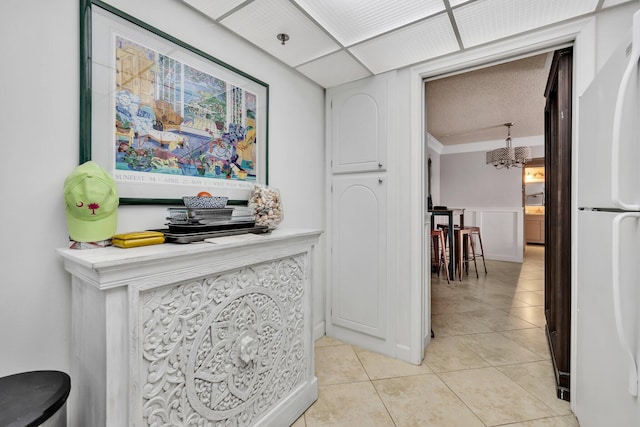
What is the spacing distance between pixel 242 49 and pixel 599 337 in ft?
7.80

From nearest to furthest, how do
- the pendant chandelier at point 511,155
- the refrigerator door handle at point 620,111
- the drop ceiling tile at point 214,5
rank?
the refrigerator door handle at point 620,111
the drop ceiling tile at point 214,5
the pendant chandelier at point 511,155

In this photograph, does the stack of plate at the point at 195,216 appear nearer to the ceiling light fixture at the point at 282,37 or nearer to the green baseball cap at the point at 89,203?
the green baseball cap at the point at 89,203

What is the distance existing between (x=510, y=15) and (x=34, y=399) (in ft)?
8.40

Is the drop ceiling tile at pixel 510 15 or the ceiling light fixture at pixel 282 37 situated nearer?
the drop ceiling tile at pixel 510 15

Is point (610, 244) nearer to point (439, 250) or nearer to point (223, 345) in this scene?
point (223, 345)

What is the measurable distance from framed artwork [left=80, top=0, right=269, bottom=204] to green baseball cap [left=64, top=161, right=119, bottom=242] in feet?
0.61

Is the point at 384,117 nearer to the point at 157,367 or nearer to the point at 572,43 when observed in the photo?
the point at 572,43

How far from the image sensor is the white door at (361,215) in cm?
226

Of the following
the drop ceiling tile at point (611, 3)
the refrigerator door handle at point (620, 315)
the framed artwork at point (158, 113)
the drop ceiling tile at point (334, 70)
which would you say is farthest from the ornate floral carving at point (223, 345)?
the drop ceiling tile at point (611, 3)

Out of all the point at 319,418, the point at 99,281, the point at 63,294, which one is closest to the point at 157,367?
the point at 99,281

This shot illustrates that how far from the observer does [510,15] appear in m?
1.55

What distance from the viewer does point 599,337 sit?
118 centimetres

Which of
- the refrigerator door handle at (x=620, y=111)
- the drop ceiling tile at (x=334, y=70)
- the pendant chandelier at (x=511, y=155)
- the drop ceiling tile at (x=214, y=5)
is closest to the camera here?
Result: the refrigerator door handle at (x=620, y=111)

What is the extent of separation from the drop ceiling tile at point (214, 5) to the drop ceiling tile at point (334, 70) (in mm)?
727
